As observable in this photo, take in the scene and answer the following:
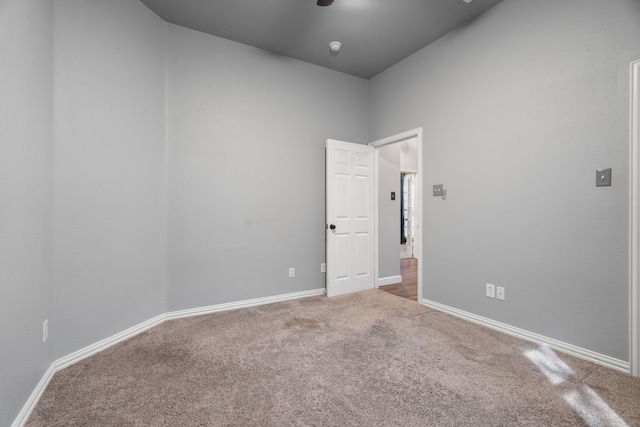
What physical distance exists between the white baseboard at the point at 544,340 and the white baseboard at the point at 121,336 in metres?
1.67

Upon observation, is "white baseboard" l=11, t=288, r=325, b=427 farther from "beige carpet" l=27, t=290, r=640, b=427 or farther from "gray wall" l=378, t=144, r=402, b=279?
"gray wall" l=378, t=144, r=402, b=279

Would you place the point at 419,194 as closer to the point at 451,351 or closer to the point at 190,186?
the point at 451,351

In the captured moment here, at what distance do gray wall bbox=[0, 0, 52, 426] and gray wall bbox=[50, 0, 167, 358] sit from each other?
133mm

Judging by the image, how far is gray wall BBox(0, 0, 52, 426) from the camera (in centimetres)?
137

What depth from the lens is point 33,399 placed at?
1588 mm

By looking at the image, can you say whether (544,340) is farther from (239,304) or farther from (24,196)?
(24,196)

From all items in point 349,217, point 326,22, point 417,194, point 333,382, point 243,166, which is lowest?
point 333,382

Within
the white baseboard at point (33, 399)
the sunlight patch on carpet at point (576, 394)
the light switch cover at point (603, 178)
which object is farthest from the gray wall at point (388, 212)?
the white baseboard at point (33, 399)

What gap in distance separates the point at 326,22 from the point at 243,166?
5.69 feet

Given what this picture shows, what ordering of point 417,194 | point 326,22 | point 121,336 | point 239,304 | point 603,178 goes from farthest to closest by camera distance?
point 417,194 < point 239,304 < point 326,22 < point 121,336 < point 603,178

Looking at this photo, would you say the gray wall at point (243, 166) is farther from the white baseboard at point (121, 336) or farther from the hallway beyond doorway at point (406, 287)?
the hallway beyond doorway at point (406, 287)

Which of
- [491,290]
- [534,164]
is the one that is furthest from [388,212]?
[534,164]

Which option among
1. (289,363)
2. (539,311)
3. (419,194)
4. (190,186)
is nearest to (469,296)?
(539,311)

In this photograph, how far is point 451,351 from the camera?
7.24ft
